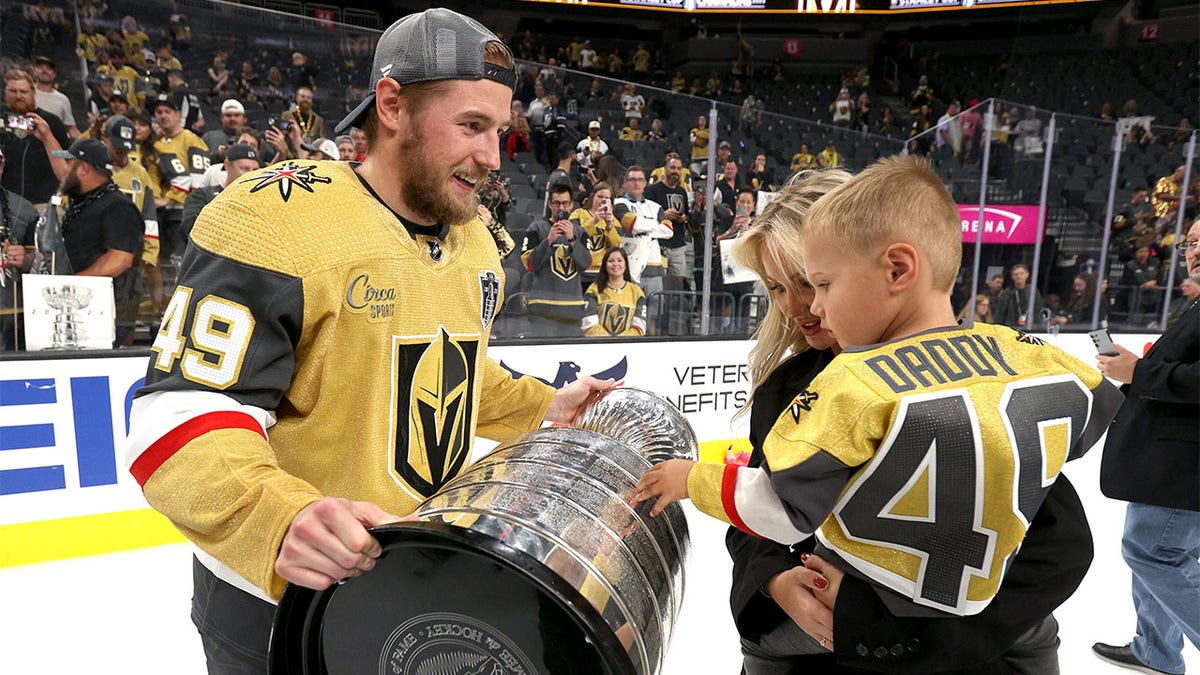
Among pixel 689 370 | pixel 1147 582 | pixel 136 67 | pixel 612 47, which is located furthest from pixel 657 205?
pixel 612 47

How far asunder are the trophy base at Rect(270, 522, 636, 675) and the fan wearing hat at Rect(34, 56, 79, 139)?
3.54 m

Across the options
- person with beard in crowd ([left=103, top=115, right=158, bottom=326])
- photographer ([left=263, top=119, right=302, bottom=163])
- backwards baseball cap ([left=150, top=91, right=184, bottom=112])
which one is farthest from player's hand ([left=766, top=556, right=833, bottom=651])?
backwards baseball cap ([left=150, top=91, right=184, bottom=112])

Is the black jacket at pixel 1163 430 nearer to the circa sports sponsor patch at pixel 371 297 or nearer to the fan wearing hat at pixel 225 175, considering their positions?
the circa sports sponsor patch at pixel 371 297

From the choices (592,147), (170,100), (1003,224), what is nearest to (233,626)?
→ (170,100)

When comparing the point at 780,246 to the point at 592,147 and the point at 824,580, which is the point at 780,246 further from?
the point at 592,147

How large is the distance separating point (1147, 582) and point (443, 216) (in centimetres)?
254

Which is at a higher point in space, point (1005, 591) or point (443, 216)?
point (443, 216)

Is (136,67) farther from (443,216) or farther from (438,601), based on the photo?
(438,601)

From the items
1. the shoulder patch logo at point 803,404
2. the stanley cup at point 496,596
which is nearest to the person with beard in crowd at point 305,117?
the stanley cup at point 496,596

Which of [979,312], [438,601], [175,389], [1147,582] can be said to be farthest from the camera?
[979,312]

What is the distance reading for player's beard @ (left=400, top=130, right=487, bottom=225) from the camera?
1.11 m

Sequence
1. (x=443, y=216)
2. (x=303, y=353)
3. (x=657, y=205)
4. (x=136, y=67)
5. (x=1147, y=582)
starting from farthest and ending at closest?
(x=657, y=205), (x=136, y=67), (x=1147, y=582), (x=443, y=216), (x=303, y=353)

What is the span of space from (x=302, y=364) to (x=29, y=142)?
3.16 m

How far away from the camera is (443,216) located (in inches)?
44.9
